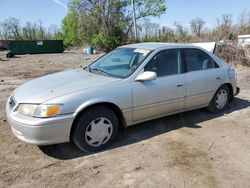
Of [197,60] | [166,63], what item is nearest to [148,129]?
[166,63]

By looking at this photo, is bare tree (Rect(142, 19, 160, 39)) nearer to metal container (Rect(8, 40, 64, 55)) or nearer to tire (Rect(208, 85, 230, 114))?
metal container (Rect(8, 40, 64, 55))

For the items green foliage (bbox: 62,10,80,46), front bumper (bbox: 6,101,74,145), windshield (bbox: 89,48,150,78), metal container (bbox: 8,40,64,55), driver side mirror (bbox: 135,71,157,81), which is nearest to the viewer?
front bumper (bbox: 6,101,74,145)

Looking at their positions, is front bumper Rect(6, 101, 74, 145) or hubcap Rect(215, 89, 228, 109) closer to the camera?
front bumper Rect(6, 101, 74, 145)

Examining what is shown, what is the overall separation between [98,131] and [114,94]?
0.59 meters

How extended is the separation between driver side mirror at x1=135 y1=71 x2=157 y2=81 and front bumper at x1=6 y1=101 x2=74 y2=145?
4.08ft

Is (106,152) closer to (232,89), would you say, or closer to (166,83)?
(166,83)

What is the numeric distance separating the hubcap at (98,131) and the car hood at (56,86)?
1.73 ft

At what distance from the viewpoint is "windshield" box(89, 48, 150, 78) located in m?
4.33

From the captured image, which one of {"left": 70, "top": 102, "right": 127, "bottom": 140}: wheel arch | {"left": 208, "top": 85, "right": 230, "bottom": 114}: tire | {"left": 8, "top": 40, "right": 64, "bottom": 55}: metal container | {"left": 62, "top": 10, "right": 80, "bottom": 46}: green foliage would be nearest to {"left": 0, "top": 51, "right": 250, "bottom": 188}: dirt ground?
{"left": 70, "top": 102, "right": 127, "bottom": 140}: wheel arch

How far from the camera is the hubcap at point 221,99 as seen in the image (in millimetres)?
5589

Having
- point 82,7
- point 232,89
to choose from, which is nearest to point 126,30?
point 82,7

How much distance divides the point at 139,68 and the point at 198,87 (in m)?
1.41

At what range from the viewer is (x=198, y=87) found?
5.00 metres

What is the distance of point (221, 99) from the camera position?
18.6ft
